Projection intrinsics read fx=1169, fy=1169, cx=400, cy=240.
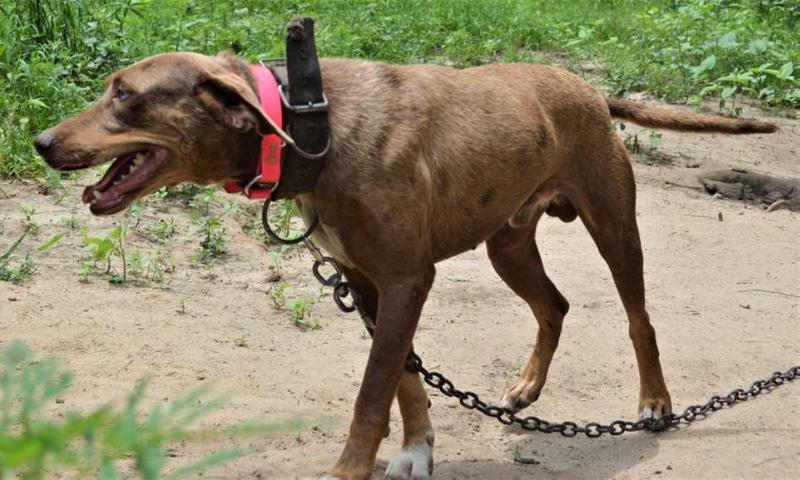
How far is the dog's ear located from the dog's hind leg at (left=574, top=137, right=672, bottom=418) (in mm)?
1795

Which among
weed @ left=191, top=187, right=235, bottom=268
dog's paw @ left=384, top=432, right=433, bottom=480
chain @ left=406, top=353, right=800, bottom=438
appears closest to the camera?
dog's paw @ left=384, top=432, right=433, bottom=480

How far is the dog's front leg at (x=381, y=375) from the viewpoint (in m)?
4.18

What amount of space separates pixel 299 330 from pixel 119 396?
1.26m

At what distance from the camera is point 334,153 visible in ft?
13.3

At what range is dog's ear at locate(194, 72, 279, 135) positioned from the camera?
3777mm

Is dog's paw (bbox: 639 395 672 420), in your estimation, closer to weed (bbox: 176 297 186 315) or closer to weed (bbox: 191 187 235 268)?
weed (bbox: 176 297 186 315)

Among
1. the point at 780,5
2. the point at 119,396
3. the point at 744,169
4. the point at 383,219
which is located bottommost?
the point at 780,5

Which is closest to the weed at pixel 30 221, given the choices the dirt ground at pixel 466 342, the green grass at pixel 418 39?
the dirt ground at pixel 466 342

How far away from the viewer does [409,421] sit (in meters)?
4.57

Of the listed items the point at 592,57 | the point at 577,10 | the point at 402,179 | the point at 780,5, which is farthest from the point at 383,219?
the point at 780,5

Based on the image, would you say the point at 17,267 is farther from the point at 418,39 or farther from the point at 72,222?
the point at 418,39

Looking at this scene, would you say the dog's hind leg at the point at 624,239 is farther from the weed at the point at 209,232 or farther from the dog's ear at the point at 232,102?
the weed at the point at 209,232

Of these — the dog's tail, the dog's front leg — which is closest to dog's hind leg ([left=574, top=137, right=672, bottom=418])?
the dog's tail

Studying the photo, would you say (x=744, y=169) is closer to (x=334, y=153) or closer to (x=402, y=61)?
(x=402, y=61)
